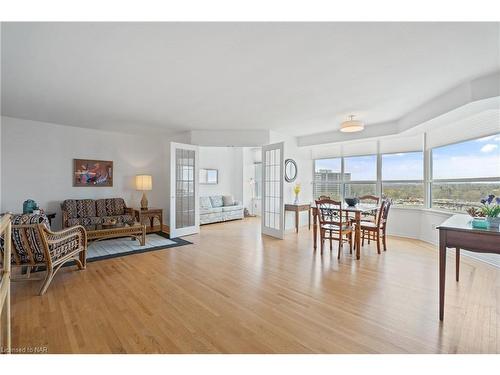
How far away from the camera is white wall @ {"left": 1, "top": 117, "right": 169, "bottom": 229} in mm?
4500

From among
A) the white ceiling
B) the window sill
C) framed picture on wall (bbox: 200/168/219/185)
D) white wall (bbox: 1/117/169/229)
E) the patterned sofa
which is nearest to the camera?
the white ceiling

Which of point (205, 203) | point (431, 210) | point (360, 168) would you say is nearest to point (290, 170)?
point (360, 168)

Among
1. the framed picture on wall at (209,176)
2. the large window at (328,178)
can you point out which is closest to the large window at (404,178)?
the large window at (328,178)

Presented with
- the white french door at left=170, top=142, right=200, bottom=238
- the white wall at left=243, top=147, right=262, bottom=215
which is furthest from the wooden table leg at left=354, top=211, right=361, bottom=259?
the white wall at left=243, top=147, right=262, bottom=215

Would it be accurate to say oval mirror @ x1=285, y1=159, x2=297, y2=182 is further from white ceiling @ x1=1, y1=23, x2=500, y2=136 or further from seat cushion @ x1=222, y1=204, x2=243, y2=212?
seat cushion @ x1=222, y1=204, x2=243, y2=212

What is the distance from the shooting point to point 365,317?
2.09 meters

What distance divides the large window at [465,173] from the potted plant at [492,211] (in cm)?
184

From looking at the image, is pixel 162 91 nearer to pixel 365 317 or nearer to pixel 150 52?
pixel 150 52

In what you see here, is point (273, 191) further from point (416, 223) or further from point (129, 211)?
point (129, 211)

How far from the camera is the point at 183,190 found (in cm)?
547

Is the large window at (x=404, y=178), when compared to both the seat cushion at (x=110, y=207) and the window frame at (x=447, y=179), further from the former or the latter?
the seat cushion at (x=110, y=207)

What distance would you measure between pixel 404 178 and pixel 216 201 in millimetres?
5153

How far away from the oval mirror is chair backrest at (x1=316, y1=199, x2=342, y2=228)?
2109 mm

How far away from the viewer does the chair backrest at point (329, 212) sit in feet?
13.0
